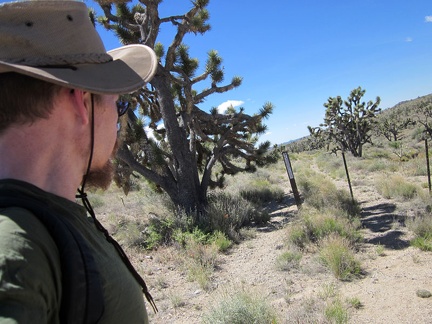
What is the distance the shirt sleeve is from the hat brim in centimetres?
40

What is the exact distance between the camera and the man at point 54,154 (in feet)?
2.43

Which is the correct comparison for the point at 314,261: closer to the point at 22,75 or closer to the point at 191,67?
the point at 22,75

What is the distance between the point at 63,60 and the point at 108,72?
171 millimetres

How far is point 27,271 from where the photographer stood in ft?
2.34

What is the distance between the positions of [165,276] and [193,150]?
445 cm

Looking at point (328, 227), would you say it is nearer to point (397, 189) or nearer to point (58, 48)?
point (397, 189)

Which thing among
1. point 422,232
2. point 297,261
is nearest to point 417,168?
point 422,232

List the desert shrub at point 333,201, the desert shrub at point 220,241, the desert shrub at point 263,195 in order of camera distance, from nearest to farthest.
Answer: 1. the desert shrub at point 220,241
2. the desert shrub at point 333,201
3. the desert shrub at point 263,195

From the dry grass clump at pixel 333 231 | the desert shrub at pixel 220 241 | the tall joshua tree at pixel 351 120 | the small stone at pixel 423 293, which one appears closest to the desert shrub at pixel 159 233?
the desert shrub at pixel 220 241

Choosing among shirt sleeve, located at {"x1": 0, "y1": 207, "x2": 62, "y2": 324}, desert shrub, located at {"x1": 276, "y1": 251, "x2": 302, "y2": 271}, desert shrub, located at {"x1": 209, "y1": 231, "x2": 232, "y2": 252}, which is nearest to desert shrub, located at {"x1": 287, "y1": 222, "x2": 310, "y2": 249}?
desert shrub, located at {"x1": 276, "y1": 251, "x2": 302, "y2": 271}

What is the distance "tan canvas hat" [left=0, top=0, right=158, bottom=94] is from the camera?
97 cm

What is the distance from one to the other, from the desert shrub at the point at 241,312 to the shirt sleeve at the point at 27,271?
10.3 feet

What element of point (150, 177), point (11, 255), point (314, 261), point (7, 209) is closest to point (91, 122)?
point (7, 209)

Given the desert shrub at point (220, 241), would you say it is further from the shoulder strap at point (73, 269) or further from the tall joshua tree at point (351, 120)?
the tall joshua tree at point (351, 120)
